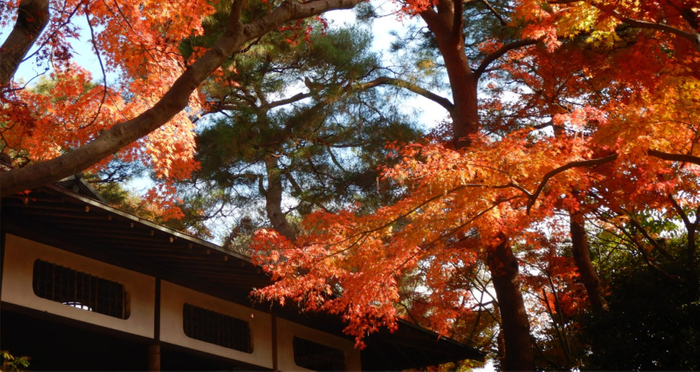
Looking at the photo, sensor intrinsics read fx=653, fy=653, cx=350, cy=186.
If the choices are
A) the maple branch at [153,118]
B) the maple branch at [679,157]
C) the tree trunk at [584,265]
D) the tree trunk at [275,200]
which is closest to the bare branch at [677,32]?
the maple branch at [679,157]

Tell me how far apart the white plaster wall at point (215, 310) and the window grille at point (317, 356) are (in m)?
0.89

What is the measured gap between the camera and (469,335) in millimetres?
17328

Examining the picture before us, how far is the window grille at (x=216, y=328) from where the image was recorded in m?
9.03

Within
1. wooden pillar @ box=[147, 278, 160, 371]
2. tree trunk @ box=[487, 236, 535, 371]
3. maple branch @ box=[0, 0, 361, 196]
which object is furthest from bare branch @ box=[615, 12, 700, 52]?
wooden pillar @ box=[147, 278, 160, 371]

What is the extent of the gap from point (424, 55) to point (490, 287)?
21.4 feet

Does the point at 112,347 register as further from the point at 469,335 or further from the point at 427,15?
the point at 469,335

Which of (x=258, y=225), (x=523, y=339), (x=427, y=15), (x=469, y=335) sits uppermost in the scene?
(x=427, y=15)

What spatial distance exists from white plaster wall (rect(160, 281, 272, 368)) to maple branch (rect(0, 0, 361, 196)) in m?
4.33

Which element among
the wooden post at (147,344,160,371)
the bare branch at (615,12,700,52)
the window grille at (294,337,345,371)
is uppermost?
the bare branch at (615,12,700,52)

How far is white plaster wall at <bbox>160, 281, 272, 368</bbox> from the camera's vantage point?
28.2 ft

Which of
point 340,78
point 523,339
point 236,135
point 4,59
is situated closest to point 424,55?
point 340,78

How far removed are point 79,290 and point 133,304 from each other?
0.76 metres

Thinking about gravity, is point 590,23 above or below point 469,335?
above

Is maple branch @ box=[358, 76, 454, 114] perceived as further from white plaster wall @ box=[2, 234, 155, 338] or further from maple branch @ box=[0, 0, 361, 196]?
maple branch @ box=[0, 0, 361, 196]
